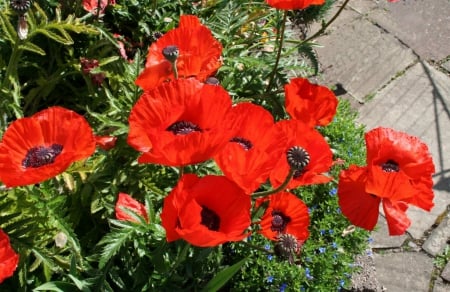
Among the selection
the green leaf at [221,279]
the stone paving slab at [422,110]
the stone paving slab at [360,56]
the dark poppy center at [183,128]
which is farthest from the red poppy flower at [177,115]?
the stone paving slab at [360,56]

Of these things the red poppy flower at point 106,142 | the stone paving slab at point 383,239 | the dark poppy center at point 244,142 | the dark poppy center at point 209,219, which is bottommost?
the stone paving slab at point 383,239

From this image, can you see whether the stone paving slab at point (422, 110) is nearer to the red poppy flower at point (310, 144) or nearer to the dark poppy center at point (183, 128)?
the red poppy flower at point (310, 144)

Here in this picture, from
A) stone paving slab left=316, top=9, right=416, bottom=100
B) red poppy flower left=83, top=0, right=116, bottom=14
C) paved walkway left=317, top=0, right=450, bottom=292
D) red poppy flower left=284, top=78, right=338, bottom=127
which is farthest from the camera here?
stone paving slab left=316, top=9, right=416, bottom=100

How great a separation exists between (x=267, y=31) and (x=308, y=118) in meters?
1.22

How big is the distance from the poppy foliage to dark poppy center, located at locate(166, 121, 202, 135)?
473 mm

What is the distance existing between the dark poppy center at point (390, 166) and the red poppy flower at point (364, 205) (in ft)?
0.23

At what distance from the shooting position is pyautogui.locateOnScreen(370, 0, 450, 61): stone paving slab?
3785 millimetres

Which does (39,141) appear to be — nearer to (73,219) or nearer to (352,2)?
(73,219)

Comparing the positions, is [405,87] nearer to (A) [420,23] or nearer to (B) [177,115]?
(A) [420,23]

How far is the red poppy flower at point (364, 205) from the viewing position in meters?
1.50

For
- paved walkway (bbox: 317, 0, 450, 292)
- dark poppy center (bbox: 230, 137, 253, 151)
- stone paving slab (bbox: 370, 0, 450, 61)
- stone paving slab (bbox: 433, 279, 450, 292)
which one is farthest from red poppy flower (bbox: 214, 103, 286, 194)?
stone paving slab (bbox: 370, 0, 450, 61)

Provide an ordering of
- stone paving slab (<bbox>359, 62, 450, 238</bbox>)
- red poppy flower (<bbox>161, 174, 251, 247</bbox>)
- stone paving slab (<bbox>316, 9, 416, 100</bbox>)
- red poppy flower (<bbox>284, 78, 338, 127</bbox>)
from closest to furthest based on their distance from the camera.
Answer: red poppy flower (<bbox>161, 174, 251, 247</bbox>) < red poppy flower (<bbox>284, 78, 338, 127</bbox>) < stone paving slab (<bbox>359, 62, 450, 238</bbox>) < stone paving slab (<bbox>316, 9, 416, 100</bbox>)

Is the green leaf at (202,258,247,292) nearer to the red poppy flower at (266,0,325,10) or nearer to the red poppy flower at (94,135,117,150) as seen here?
the red poppy flower at (94,135,117,150)

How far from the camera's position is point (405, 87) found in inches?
141
